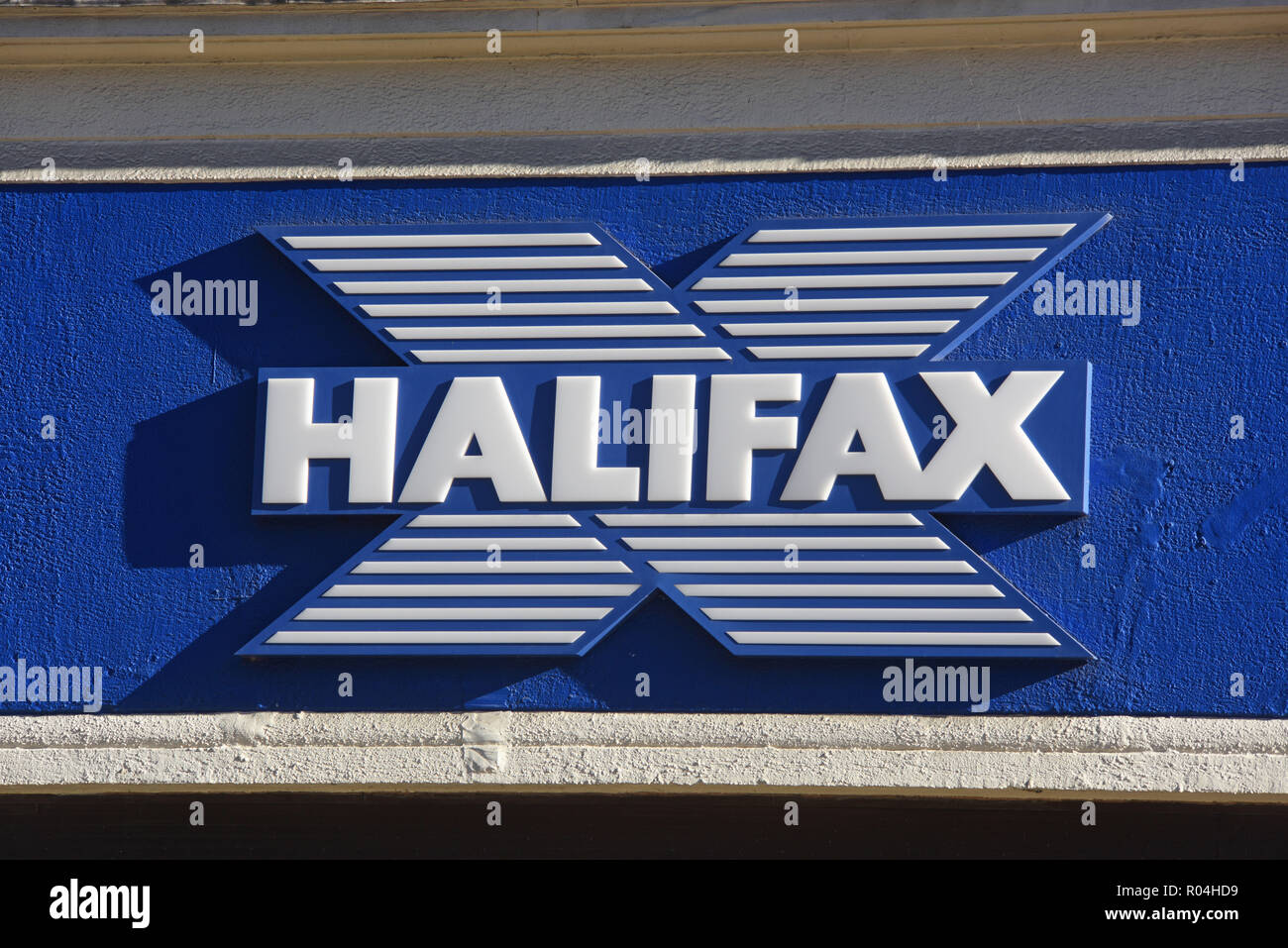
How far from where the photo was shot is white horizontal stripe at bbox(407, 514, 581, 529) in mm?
5527

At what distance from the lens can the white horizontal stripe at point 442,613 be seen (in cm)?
546

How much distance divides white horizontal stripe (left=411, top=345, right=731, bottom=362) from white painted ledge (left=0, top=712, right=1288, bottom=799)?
1.41 meters

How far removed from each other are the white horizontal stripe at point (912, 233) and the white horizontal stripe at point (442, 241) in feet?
2.41

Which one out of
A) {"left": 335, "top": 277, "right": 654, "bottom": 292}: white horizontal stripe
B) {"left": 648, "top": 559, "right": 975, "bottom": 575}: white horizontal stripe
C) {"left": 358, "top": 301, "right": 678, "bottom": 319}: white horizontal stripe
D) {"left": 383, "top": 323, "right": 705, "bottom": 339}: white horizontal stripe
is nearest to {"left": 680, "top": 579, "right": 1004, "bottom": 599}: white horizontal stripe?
{"left": 648, "top": 559, "right": 975, "bottom": 575}: white horizontal stripe

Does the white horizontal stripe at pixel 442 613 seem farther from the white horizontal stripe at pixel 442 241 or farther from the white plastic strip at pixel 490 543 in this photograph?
the white horizontal stripe at pixel 442 241

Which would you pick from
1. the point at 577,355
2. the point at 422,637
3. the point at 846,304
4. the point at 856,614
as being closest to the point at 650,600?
the point at 856,614

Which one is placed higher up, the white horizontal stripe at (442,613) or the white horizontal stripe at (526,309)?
the white horizontal stripe at (526,309)

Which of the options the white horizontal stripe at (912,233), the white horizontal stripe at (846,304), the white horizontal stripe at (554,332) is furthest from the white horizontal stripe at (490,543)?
the white horizontal stripe at (912,233)

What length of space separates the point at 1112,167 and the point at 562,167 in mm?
2197

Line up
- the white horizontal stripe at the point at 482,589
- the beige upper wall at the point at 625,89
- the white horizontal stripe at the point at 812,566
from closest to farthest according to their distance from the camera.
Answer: the white horizontal stripe at the point at 812,566, the white horizontal stripe at the point at 482,589, the beige upper wall at the point at 625,89

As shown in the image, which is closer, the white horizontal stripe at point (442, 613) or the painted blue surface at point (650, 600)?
the painted blue surface at point (650, 600)

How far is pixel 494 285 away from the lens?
5680mm

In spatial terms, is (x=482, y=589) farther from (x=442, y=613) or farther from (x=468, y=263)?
(x=468, y=263)

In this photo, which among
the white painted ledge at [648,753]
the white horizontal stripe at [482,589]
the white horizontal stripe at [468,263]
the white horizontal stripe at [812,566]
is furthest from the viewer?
the white horizontal stripe at [468,263]
